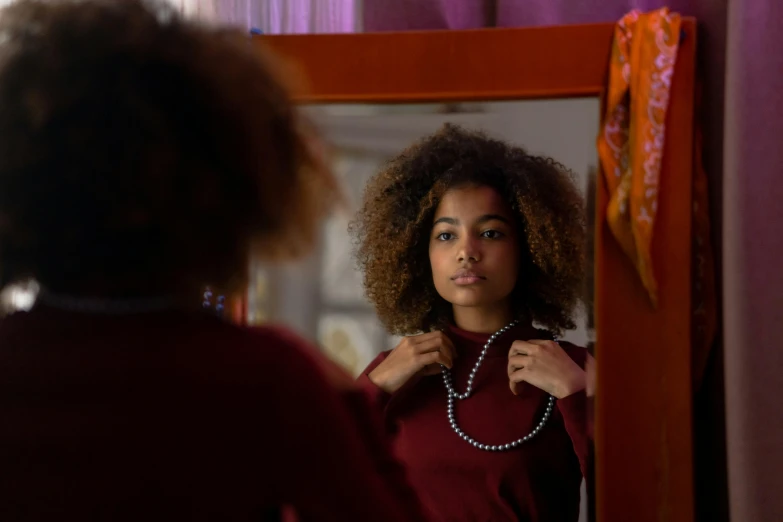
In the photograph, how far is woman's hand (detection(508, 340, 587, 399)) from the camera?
0.66 metres

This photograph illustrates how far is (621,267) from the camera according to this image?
662mm

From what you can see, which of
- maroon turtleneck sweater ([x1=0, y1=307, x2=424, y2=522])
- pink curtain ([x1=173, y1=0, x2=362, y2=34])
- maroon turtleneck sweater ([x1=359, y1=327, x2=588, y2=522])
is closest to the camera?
maroon turtleneck sweater ([x1=0, y1=307, x2=424, y2=522])

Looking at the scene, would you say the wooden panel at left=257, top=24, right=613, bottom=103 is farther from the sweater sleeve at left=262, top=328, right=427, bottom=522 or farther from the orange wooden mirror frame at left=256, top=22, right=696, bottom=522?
the sweater sleeve at left=262, top=328, right=427, bottom=522

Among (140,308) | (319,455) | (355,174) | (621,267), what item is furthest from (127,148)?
(621,267)

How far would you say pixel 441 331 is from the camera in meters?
→ 0.69

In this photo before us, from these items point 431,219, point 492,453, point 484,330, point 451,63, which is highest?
point 451,63

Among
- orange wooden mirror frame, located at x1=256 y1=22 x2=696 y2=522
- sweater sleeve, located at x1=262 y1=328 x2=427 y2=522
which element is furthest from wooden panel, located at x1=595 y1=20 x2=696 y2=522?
sweater sleeve, located at x1=262 y1=328 x2=427 y2=522

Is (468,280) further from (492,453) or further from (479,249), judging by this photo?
(492,453)

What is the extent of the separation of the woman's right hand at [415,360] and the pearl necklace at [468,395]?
0.01 meters

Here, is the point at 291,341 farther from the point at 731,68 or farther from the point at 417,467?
the point at 731,68

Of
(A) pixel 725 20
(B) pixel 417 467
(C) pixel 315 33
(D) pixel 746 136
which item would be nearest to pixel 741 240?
(D) pixel 746 136

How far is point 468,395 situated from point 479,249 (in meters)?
0.13

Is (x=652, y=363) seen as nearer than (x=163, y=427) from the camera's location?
No

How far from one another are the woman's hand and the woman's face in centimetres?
6
